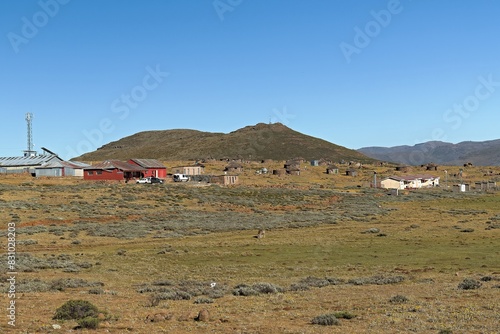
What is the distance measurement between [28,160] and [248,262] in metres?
79.6

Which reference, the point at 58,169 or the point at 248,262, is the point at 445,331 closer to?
the point at 248,262

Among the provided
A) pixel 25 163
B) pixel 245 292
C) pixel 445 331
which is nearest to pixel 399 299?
pixel 445 331

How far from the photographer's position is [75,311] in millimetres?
14359

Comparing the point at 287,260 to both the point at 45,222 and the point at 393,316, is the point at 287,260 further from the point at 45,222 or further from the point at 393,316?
the point at 45,222

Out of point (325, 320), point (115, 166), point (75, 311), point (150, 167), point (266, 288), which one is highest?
point (115, 166)

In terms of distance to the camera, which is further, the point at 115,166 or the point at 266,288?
the point at 115,166

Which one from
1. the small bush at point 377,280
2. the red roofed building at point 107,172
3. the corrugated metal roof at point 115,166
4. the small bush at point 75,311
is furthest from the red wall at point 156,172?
the small bush at point 75,311

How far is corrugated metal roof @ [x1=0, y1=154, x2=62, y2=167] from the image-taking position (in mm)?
92812

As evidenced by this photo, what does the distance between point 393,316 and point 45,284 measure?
565 inches

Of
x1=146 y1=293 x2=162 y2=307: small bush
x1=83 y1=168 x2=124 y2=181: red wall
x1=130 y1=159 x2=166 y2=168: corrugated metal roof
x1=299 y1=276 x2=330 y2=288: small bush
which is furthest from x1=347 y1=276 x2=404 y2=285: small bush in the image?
x1=130 y1=159 x2=166 y2=168: corrugated metal roof

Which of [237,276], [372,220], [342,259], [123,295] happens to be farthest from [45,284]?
[372,220]

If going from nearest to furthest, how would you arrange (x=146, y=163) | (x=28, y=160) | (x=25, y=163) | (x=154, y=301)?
(x=154, y=301)
(x=146, y=163)
(x=25, y=163)
(x=28, y=160)

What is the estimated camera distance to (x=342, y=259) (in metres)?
29.1

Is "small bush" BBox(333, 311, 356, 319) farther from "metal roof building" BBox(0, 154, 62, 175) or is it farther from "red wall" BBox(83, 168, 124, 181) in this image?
"metal roof building" BBox(0, 154, 62, 175)
